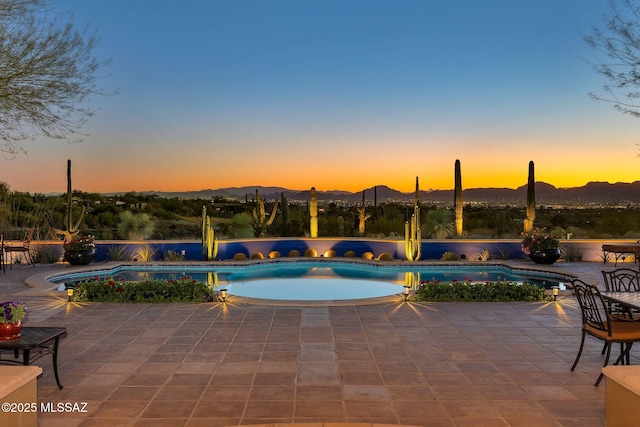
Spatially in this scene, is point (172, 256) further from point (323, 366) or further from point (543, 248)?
point (543, 248)

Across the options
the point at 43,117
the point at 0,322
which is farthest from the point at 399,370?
the point at 43,117

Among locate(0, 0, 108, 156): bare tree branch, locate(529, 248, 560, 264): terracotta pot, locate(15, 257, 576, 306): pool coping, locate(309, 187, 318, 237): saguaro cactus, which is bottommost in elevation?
locate(15, 257, 576, 306): pool coping

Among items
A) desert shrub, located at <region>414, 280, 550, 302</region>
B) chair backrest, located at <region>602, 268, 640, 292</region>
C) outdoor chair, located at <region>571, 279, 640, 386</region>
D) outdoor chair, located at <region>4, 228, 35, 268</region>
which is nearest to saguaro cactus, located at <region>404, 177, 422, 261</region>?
desert shrub, located at <region>414, 280, 550, 302</region>

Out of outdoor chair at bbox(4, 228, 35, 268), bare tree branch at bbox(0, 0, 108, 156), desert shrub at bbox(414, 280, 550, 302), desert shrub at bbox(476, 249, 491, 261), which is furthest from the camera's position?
desert shrub at bbox(476, 249, 491, 261)

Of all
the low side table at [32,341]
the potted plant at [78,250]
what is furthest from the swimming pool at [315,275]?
the low side table at [32,341]

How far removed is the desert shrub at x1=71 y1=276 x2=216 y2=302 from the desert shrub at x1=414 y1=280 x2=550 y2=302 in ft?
12.4

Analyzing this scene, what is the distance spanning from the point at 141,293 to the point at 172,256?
5874 mm

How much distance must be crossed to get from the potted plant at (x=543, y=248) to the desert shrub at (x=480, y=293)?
4.32 metres

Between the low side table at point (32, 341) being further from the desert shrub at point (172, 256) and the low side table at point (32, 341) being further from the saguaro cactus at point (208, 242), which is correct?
the desert shrub at point (172, 256)

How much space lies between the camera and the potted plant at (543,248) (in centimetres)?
1194

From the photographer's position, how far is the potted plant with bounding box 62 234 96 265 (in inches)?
465

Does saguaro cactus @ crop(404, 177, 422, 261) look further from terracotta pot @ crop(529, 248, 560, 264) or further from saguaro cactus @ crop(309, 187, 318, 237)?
saguaro cactus @ crop(309, 187, 318, 237)

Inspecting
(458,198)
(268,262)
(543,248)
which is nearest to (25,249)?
Result: (268,262)

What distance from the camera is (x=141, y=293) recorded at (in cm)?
789
